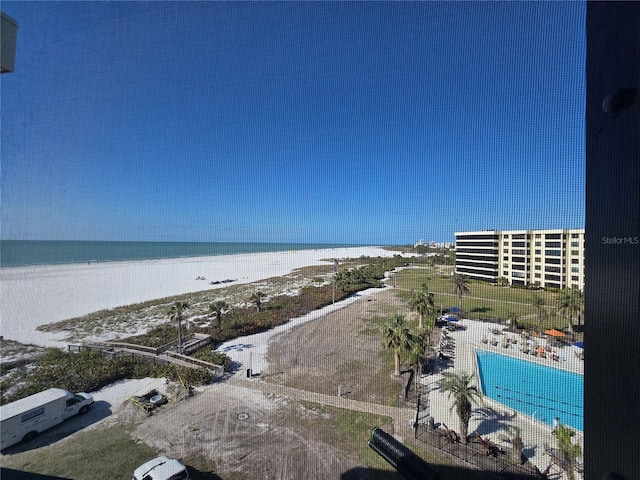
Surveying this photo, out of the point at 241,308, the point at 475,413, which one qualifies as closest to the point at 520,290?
the point at 475,413

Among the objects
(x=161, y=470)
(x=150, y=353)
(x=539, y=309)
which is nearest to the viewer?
(x=161, y=470)

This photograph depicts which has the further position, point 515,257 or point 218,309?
point 218,309

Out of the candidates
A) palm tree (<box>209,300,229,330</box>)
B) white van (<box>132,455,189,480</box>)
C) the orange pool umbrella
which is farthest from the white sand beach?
the orange pool umbrella

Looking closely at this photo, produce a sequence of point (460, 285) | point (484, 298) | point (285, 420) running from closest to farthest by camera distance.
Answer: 1. point (285, 420)
2. point (484, 298)
3. point (460, 285)

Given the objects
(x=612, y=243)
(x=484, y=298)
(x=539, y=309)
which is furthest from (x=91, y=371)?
(x=539, y=309)

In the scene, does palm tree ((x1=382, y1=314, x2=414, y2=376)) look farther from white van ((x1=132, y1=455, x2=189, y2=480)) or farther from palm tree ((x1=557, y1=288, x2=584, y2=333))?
white van ((x1=132, y1=455, x2=189, y2=480))

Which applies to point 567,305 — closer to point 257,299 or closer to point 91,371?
point 257,299
